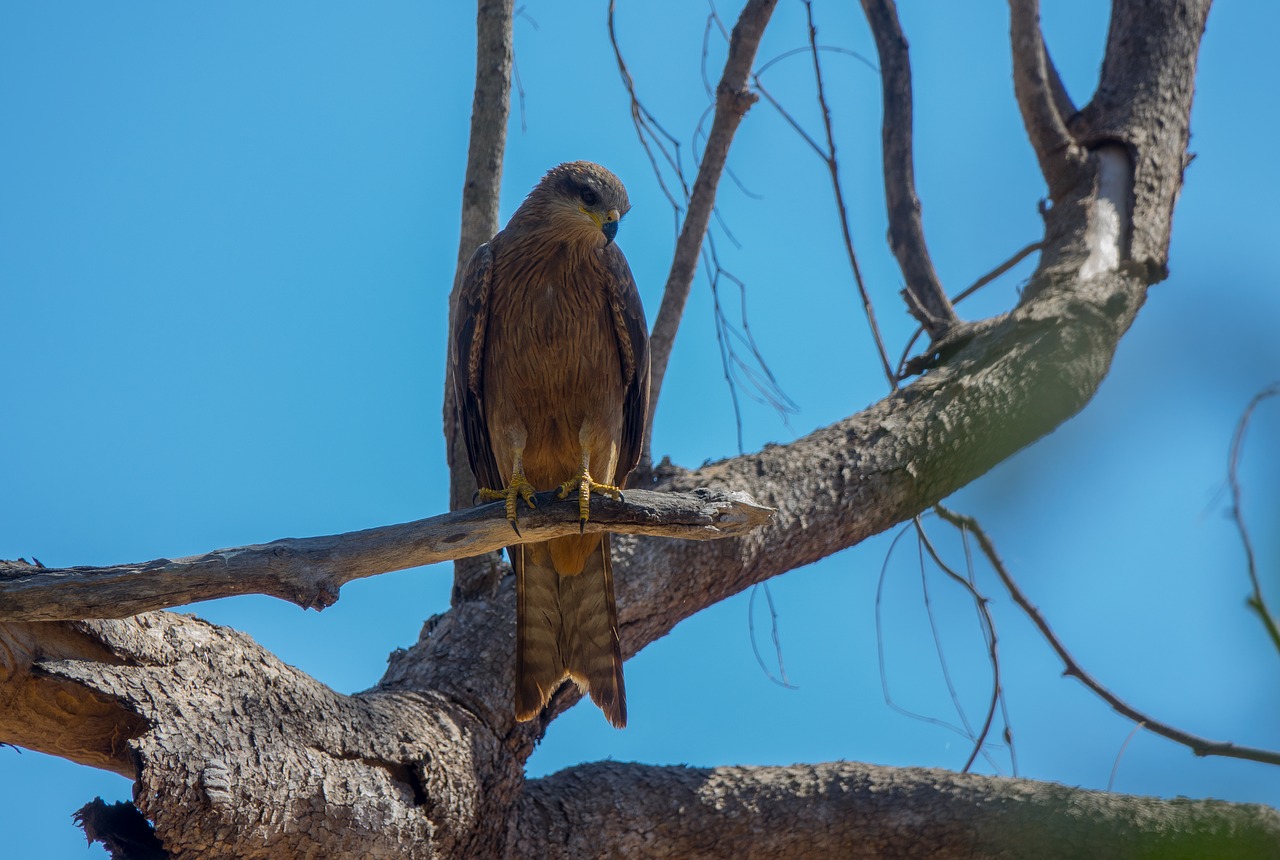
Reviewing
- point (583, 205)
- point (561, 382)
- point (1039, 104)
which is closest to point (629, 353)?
point (561, 382)

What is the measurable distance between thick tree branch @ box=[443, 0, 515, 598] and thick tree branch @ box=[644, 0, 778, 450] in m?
0.79

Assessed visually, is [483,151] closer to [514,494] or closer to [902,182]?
[514,494]

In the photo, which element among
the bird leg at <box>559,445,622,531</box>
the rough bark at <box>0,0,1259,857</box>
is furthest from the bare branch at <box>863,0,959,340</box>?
the bird leg at <box>559,445,622,531</box>

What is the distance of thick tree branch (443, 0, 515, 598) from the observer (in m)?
4.12

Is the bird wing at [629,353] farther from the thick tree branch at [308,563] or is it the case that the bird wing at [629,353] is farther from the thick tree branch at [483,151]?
the thick tree branch at [308,563]

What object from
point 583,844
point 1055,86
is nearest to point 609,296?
point 583,844

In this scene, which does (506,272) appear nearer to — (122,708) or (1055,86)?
(122,708)

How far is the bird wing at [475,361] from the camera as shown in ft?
12.6

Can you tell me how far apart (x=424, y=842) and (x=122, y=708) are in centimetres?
85

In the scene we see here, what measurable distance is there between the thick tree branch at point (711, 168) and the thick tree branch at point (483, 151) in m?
0.79

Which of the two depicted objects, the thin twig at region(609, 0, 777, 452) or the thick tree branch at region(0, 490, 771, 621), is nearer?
the thick tree branch at region(0, 490, 771, 621)

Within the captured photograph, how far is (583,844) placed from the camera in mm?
3113

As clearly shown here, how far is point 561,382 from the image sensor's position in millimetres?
3727

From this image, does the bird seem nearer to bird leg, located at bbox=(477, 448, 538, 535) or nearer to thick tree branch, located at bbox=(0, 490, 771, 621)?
bird leg, located at bbox=(477, 448, 538, 535)
